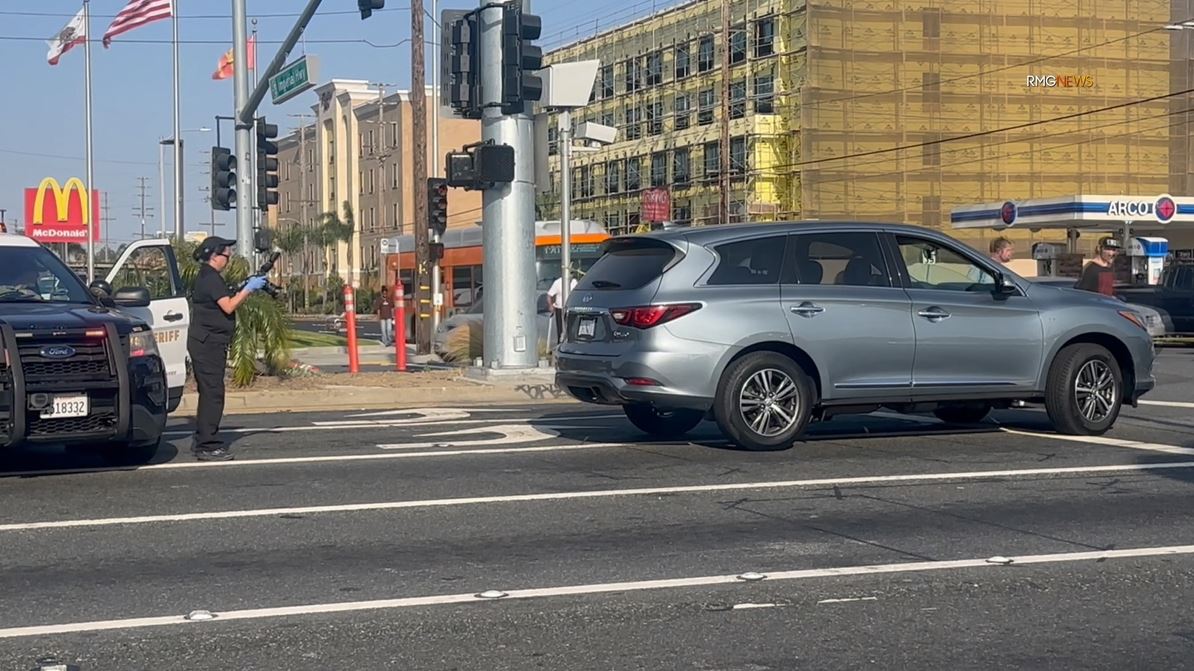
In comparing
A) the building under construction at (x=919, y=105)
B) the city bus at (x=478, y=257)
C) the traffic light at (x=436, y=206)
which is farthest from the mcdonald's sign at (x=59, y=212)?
the building under construction at (x=919, y=105)

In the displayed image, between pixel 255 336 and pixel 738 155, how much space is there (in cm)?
4591

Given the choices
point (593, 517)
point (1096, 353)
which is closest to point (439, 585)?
point (593, 517)

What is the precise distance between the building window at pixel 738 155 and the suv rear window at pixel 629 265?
4926 centimetres

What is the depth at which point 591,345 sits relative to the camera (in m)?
11.4

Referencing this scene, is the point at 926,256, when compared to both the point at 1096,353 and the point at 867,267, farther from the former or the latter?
the point at 1096,353

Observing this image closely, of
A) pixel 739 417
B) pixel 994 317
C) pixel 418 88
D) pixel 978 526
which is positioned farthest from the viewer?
pixel 418 88

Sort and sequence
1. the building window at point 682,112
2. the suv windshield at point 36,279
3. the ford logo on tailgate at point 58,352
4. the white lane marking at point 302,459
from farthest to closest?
the building window at point 682,112 < the suv windshield at point 36,279 < the white lane marking at point 302,459 < the ford logo on tailgate at point 58,352

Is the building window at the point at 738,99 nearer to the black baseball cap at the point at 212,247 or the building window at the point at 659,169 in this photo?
the building window at the point at 659,169

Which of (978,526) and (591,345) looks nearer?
(978,526)

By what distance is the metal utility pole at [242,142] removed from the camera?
26.0 metres

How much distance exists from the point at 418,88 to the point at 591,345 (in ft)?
66.3

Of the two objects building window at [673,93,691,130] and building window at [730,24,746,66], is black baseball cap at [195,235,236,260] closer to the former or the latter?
building window at [730,24,746,66]

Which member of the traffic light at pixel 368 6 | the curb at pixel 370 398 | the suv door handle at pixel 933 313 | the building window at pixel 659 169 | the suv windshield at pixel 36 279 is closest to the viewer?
the suv windshield at pixel 36 279

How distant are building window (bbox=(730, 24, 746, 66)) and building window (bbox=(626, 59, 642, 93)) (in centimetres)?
847
